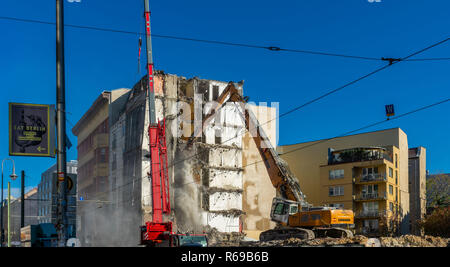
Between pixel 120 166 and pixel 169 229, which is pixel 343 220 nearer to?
pixel 169 229

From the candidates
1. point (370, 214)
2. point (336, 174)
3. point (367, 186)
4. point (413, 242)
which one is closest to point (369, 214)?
point (370, 214)

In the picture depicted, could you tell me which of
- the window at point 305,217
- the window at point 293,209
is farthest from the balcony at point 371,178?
the window at point 305,217

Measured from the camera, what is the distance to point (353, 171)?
7188cm

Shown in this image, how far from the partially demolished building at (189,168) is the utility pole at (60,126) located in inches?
1936

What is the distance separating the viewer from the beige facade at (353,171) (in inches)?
2778

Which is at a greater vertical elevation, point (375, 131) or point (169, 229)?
point (375, 131)

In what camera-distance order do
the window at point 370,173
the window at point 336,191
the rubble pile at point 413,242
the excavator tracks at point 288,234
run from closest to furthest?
the rubble pile at point 413,242 → the excavator tracks at point 288,234 → the window at point 370,173 → the window at point 336,191

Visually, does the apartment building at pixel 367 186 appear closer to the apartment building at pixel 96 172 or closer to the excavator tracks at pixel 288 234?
the excavator tracks at pixel 288 234

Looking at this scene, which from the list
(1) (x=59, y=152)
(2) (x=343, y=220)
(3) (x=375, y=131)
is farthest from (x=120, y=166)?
(1) (x=59, y=152)

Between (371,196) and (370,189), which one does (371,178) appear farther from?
(371,196)

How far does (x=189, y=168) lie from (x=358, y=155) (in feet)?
80.6

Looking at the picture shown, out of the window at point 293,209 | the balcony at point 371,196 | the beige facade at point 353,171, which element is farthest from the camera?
the beige facade at point 353,171
